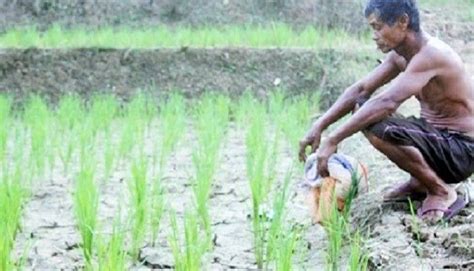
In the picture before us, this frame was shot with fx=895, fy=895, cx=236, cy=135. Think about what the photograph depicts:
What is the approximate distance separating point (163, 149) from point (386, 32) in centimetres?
185

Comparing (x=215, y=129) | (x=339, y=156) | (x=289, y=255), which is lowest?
(x=289, y=255)

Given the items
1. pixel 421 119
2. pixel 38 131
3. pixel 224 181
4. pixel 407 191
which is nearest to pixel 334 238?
pixel 407 191

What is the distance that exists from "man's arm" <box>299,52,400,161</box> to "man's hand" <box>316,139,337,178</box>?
0.27 m

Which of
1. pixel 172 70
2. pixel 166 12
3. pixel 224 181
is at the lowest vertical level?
pixel 224 181

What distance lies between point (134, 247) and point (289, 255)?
0.74m

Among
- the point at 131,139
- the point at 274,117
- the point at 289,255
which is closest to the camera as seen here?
the point at 289,255

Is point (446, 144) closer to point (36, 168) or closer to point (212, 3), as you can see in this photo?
point (36, 168)

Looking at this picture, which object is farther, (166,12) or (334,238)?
(166,12)

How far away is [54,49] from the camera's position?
7465mm

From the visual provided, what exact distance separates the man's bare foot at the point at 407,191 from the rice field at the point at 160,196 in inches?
10.4

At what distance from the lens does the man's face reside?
9.73 feet

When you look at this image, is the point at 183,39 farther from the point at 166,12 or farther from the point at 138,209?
the point at 138,209

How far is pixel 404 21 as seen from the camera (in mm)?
2973

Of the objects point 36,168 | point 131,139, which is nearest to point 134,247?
point 36,168
